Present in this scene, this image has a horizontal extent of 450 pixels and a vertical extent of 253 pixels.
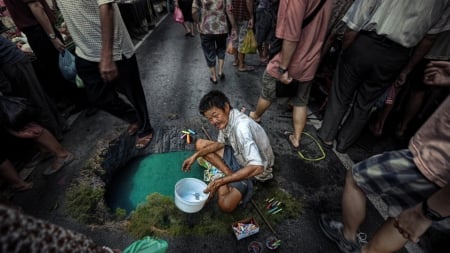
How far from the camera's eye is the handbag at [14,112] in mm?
2076

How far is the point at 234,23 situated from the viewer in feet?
13.2

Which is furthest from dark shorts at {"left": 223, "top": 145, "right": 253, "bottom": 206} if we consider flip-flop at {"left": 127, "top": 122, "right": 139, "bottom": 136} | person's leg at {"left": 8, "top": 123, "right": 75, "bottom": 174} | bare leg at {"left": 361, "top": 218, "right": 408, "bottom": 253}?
person's leg at {"left": 8, "top": 123, "right": 75, "bottom": 174}

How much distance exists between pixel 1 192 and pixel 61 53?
1.73m

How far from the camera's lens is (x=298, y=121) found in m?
3.05

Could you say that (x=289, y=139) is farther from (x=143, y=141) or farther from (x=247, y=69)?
(x=247, y=69)

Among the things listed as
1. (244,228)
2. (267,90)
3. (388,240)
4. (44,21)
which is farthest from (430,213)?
→ (44,21)

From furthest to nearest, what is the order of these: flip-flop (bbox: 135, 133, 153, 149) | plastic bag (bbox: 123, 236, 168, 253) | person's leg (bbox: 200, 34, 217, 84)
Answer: person's leg (bbox: 200, 34, 217, 84) < flip-flop (bbox: 135, 133, 153, 149) < plastic bag (bbox: 123, 236, 168, 253)

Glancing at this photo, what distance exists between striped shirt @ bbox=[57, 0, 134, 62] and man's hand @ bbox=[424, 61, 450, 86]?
2.64 m

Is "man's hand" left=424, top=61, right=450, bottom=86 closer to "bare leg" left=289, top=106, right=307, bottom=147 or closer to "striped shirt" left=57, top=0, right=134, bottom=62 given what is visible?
"bare leg" left=289, top=106, right=307, bottom=147

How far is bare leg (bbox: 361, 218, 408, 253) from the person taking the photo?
1531 millimetres

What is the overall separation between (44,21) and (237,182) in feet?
9.52

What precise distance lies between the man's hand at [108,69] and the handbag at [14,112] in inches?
29.4

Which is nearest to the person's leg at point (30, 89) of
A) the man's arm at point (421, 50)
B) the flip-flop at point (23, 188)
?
the flip-flop at point (23, 188)

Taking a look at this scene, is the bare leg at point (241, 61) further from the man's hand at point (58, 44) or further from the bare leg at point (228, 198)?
the bare leg at point (228, 198)
